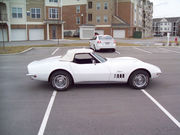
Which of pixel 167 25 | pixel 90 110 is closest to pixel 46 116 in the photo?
pixel 90 110

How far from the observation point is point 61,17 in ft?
137

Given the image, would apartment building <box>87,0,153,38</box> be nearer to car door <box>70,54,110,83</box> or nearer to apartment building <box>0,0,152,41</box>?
apartment building <box>0,0,152,41</box>

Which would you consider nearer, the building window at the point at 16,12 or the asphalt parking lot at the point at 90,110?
the asphalt parking lot at the point at 90,110

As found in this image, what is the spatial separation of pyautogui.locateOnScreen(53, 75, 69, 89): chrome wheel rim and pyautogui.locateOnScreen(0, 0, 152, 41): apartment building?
19.4 m

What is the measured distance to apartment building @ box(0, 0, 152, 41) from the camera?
1464 inches

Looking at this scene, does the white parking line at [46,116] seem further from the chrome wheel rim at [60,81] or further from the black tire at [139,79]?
the black tire at [139,79]

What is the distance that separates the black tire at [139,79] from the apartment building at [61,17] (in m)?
19.8

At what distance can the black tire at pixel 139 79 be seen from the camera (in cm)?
648

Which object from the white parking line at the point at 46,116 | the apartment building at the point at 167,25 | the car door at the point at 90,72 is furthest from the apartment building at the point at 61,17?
the apartment building at the point at 167,25

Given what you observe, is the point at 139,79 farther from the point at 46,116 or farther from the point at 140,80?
the point at 46,116

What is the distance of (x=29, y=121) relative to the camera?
4.30 metres

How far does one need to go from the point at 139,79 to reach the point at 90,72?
1.63m

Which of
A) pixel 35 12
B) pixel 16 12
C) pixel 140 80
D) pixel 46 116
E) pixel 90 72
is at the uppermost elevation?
pixel 35 12

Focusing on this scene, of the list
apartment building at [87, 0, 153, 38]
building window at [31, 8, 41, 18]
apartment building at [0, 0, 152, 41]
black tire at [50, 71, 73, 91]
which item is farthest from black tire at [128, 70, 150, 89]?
apartment building at [87, 0, 153, 38]
